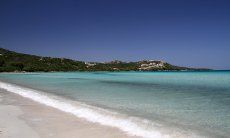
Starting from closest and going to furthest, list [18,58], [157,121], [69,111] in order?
[157,121]
[69,111]
[18,58]

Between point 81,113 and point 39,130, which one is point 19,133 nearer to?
point 39,130

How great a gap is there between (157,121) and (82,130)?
353 cm

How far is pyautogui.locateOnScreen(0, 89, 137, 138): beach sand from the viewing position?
30.4 ft

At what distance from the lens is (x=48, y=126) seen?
10.6 metres

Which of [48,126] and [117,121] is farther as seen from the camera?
[117,121]

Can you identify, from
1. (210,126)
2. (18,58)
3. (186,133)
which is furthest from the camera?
(18,58)

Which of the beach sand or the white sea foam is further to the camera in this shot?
the white sea foam

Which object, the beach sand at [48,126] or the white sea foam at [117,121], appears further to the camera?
the white sea foam at [117,121]

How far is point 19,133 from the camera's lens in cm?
941

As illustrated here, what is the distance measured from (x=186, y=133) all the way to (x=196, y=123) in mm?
2046

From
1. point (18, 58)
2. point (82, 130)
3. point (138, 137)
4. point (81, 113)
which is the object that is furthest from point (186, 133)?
point (18, 58)

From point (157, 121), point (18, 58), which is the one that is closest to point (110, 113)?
point (157, 121)

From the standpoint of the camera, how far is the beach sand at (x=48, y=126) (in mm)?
9266

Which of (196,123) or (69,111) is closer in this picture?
(196,123)
